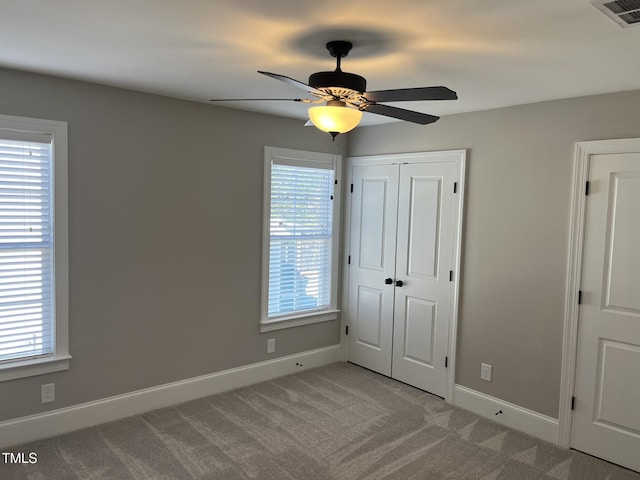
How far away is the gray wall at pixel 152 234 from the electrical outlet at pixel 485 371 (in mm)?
1848

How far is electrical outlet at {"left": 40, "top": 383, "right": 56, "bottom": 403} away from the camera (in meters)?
3.16

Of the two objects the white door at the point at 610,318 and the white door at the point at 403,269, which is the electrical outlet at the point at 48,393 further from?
the white door at the point at 610,318

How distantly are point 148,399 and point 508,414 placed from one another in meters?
2.78

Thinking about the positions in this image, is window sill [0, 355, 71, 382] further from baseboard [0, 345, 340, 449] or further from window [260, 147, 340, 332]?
window [260, 147, 340, 332]

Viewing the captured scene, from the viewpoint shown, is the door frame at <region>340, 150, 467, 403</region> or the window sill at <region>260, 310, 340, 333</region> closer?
the door frame at <region>340, 150, 467, 403</region>

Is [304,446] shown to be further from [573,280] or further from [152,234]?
[573,280]

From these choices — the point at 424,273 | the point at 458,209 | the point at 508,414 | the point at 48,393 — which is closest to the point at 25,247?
the point at 48,393

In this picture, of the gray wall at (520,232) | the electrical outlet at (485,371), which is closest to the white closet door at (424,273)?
the gray wall at (520,232)

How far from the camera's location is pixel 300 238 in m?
4.52

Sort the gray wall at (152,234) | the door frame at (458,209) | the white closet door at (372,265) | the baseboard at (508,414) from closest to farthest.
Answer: the gray wall at (152,234) → the baseboard at (508,414) → the door frame at (458,209) → the white closet door at (372,265)

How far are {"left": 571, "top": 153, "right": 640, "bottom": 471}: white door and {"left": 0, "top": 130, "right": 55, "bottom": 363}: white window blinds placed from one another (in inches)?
143

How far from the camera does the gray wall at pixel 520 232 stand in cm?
327

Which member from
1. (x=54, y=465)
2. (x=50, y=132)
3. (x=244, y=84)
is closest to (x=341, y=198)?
(x=244, y=84)

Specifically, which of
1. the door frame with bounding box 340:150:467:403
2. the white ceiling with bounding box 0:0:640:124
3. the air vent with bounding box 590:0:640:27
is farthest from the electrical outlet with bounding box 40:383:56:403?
the air vent with bounding box 590:0:640:27
